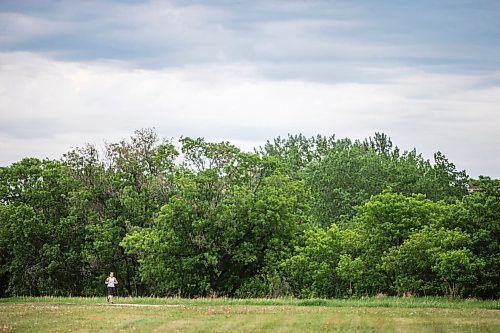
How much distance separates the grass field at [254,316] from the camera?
1067 inches

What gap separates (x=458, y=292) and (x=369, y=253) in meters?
6.64

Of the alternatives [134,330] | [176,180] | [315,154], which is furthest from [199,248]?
[315,154]

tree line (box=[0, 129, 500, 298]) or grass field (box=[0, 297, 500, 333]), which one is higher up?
tree line (box=[0, 129, 500, 298])

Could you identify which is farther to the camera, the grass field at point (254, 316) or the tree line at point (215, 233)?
the tree line at point (215, 233)

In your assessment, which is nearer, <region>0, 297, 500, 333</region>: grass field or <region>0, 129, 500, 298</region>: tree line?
<region>0, 297, 500, 333</region>: grass field

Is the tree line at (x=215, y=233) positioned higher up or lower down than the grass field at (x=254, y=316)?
higher up

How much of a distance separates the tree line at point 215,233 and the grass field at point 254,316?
21.6 feet

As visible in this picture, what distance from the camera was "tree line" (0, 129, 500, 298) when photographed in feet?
151

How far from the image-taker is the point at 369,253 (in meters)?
49.8

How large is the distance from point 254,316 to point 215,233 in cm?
2304

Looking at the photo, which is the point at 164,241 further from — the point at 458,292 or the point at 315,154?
the point at 315,154

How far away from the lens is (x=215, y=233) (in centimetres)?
5431

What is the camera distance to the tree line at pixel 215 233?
4600cm

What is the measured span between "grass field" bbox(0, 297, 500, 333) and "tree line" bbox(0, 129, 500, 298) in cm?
657
